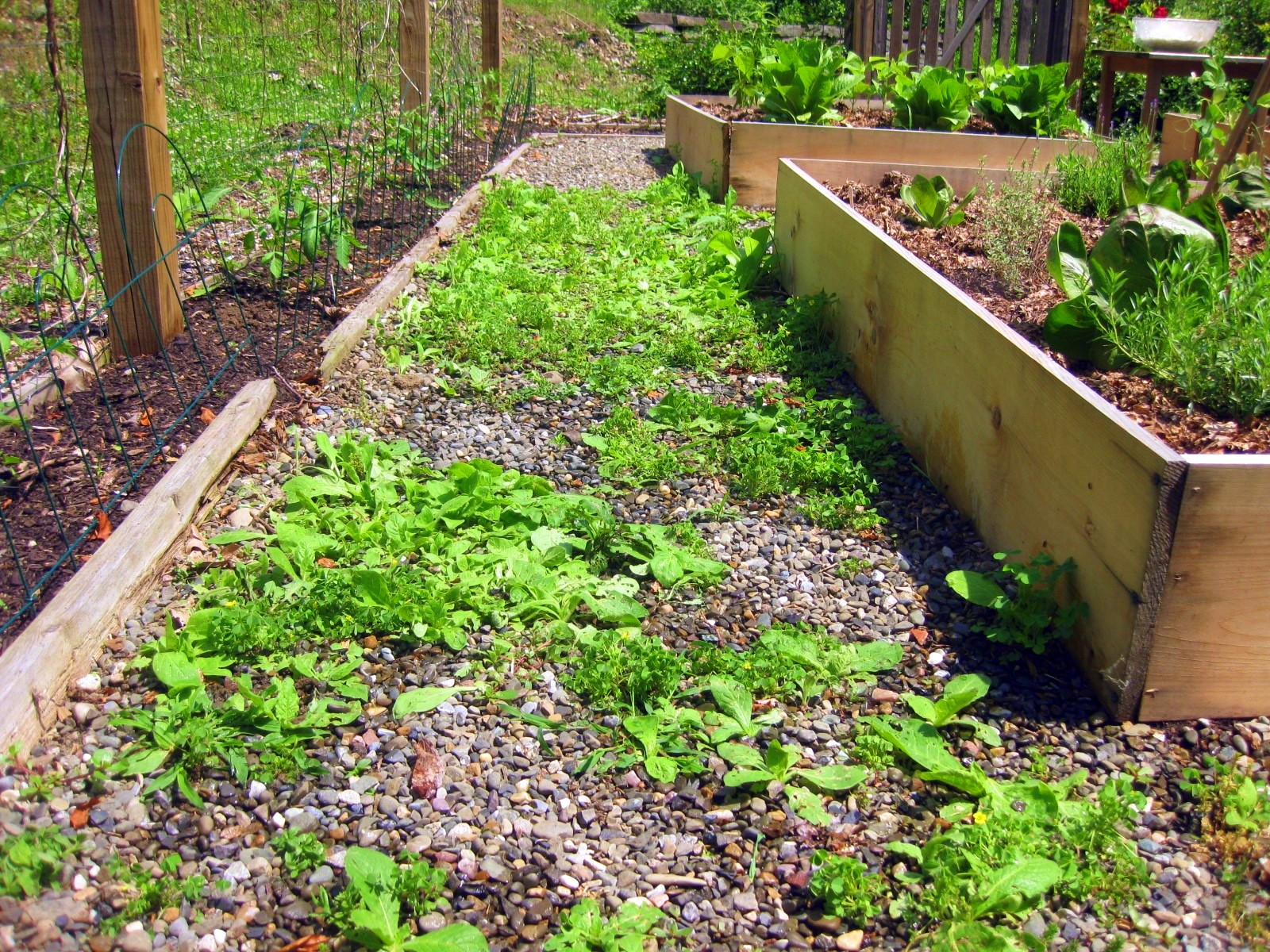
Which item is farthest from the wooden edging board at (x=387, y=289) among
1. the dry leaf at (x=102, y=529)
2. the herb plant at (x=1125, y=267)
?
the herb plant at (x=1125, y=267)

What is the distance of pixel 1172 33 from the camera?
655 cm

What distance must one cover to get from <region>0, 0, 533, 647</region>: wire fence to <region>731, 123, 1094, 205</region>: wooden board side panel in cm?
193

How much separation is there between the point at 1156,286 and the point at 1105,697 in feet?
4.27

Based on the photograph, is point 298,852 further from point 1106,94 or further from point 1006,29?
point 1006,29

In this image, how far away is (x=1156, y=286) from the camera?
2.90 meters

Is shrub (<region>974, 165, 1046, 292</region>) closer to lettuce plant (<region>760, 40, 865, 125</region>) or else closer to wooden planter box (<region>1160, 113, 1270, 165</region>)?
wooden planter box (<region>1160, 113, 1270, 165</region>)

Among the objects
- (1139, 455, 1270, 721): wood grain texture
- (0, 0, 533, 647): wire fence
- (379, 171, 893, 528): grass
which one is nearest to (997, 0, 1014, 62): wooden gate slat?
(379, 171, 893, 528): grass

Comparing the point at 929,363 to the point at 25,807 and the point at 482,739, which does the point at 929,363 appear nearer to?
the point at 482,739

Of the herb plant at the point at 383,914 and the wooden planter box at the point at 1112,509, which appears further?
the wooden planter box at the point at 1112,509

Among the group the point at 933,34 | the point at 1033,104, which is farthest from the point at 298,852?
the point at 933,34

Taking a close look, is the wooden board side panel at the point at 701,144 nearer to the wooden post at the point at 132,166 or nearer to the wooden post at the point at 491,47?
the wooden post at the point at 491,47

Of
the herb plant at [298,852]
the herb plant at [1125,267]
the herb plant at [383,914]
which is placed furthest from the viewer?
the herb plant at [1125,267]

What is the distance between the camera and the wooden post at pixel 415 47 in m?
7.77

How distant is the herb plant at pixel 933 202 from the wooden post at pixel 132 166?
3.02 meters
